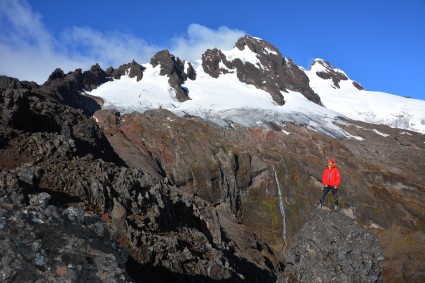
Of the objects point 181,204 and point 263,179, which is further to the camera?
point 263,179

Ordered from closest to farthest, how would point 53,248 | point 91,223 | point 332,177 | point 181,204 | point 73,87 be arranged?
point 53,248 < point 91,223 < point 332,177 < point 181,204 < point 73,87

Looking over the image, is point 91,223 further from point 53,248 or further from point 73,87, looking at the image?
point 73,87

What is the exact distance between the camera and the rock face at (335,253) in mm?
19188

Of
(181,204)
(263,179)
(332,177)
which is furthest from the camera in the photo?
(263,179)

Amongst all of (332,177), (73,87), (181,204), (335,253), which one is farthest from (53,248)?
(73,87)

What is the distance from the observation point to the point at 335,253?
19828 mm

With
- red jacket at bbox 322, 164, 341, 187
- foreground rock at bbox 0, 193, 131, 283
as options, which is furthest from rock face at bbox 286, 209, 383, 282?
foreground rock at bbox 0, 193, 131, 283

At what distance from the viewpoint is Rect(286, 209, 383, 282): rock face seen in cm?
1919

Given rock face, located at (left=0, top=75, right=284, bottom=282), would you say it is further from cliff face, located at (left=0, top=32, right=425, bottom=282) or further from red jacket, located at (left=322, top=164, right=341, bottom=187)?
red jacket, located at (left=322, top=164, right=341, bottom=187)

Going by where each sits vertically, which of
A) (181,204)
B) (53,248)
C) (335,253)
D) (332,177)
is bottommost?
(181,204)

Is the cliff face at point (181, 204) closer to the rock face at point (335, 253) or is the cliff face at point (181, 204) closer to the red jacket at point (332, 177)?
the rock face at point (335, 253)

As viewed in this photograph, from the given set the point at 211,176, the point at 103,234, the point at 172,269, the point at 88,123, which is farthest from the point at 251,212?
the point at 103,234

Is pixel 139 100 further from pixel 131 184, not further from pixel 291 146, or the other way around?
pixel 131 184

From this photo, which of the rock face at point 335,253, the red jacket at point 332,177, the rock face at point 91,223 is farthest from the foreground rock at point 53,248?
the red jacket at point 332,177
